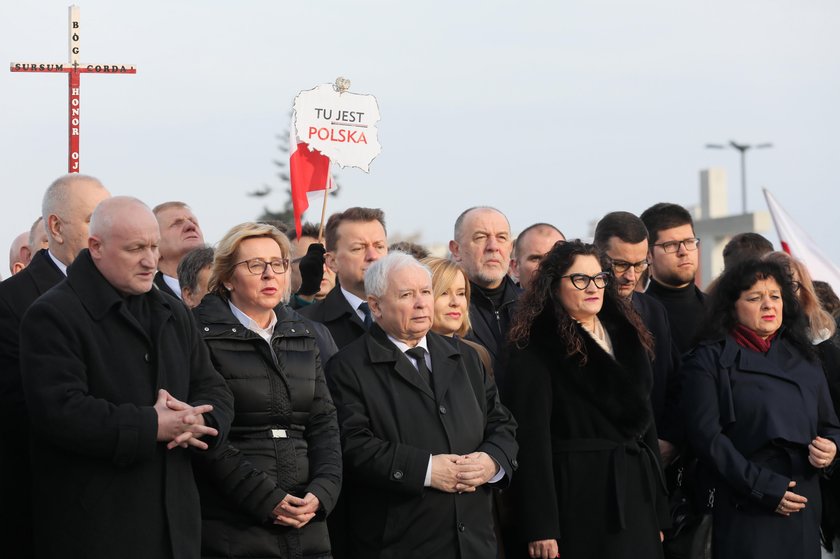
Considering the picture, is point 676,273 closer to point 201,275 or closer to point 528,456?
point 528,456

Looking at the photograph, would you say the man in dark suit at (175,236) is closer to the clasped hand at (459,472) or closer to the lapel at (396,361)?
the lapel at (396,361)

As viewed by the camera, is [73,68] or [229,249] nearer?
[229,249]

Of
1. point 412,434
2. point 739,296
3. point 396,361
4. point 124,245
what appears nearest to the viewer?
point 124,245

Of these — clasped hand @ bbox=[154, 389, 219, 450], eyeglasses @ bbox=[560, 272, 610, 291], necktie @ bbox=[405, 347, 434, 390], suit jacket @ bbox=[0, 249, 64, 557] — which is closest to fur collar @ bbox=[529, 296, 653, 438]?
eyeglasses @ bbox=[560, 272, 610, 291]

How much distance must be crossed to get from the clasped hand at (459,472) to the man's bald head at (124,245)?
66.0 inches

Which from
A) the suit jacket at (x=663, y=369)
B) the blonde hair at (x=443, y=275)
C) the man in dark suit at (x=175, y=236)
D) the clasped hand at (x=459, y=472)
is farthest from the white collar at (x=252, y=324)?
the suit jacket at (x=663, y=369)

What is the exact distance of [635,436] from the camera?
6.64 m

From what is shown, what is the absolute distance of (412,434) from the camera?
5.97 m

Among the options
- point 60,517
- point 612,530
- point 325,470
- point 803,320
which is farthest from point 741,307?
point 60,517

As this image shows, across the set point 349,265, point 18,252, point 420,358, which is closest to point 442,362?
point 420,358

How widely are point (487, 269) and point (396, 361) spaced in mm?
1801

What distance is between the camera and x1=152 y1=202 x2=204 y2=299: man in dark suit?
7.82m

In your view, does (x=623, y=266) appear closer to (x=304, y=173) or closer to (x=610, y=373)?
(x=610, y=373)

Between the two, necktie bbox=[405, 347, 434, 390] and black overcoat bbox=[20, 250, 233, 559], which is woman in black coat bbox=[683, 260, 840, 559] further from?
black overcoat bbox=[20, 250, 233, 559]
